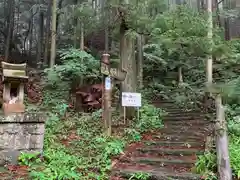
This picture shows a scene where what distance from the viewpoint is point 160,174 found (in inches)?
191

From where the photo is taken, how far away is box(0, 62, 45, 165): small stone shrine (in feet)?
16.6

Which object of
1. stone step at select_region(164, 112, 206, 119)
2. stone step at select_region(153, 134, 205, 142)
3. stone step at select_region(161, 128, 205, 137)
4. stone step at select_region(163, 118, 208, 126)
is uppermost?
stone step at select_region(164, 112, 206, 119)

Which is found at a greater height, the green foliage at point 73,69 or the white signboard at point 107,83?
the green foliage at point 73,69

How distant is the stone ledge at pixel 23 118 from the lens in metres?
5.10

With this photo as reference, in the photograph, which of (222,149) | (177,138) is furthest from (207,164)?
(177,138)

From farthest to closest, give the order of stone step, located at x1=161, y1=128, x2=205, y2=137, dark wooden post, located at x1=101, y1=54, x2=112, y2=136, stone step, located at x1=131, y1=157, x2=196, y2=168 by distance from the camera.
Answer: stone step, located at x1=161, y1=128, x2=205, y2=137
dark wooden post, located at x1=101, y1=54, x2=112, y2=136
stone step, located at x1=131, y1=157, x2=196, y2=168

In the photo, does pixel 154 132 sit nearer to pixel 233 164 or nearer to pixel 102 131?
pixel 102 131

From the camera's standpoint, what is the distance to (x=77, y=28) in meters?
11.6

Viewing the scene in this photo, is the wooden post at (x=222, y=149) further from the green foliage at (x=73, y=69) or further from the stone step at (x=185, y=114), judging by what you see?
the green foliage at (x=73, y=69)

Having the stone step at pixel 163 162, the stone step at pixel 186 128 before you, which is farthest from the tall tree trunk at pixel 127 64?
the stone step at pixel 163 162

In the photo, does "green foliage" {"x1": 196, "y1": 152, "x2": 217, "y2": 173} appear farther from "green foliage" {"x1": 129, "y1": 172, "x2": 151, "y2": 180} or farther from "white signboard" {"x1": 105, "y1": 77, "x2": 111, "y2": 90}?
"white signboard" {"x1": 105, "y1": 77, "x2": 111, "y2": 90}

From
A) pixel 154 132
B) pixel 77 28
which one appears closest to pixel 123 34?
pixel 154 132

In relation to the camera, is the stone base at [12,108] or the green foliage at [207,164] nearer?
the green foliage at [207,164]

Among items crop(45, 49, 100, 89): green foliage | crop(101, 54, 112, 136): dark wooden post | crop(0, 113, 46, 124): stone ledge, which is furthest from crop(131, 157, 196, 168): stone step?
crop(45, 49, 100, 89): green foliage
